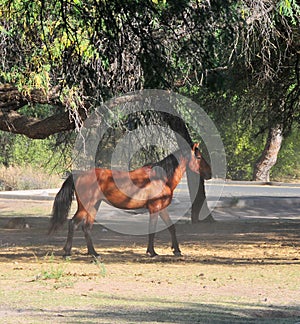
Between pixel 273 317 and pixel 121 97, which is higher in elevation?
pixel 121 97

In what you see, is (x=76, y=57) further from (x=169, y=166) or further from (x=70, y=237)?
(x=70, y=237)

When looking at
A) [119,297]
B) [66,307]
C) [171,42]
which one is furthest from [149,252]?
[66,307]

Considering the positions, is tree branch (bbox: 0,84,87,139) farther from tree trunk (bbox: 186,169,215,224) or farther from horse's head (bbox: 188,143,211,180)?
tree trunk (bbox: 186,169,215,224)

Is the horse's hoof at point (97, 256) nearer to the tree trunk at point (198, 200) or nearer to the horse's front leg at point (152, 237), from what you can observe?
the horse's front leg at point (152, 237)

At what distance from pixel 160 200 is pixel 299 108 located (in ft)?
17.4

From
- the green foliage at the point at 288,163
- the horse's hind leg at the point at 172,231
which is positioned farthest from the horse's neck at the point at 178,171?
the green foliage at the point at 288,163

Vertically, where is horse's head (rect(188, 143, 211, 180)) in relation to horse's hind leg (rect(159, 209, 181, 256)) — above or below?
above

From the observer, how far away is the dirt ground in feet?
32.8

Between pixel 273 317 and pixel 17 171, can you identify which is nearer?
pixel 273 317

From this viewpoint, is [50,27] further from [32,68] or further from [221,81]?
[221,81]

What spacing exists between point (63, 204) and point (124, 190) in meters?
1.21

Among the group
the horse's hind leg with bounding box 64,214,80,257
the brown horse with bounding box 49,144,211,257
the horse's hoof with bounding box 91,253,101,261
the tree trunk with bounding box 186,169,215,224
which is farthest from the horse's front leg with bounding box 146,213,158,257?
the tree trunk with bounding box 186,169,215,224

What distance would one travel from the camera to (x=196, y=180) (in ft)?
85.2

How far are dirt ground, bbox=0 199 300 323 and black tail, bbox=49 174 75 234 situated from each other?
684 millimetres
